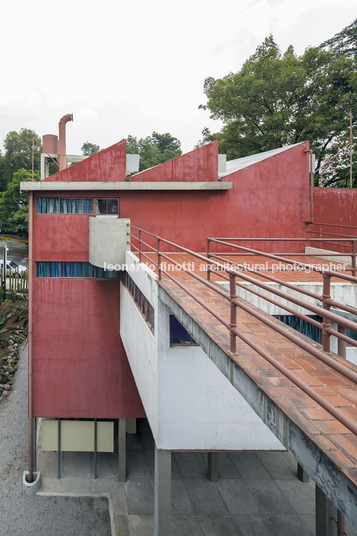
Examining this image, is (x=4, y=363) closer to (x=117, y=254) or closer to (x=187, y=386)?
(x=117, y=254)

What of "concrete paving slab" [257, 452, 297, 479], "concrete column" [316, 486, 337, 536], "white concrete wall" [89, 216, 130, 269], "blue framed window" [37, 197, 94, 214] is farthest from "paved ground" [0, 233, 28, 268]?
"concrete column" [316, 486, 337, 536]

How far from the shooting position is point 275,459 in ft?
44.8

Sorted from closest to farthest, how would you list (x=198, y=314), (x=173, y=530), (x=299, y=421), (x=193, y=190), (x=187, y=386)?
(x=299, y=421)
(x=198, y=314)
(x=187, y=386)
(x=173, y=530)
(x=193, y=190)

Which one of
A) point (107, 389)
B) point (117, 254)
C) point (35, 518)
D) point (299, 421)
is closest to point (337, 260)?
point (117, 254)

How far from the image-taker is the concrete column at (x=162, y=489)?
6.86 m

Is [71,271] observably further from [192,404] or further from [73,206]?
[192,404]

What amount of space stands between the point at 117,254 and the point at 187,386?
187 inches

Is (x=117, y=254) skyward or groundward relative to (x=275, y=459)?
skyward

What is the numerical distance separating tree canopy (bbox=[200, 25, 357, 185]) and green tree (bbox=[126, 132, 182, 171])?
2352 centimetres

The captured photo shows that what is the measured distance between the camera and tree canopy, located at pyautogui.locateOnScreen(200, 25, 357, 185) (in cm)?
2331

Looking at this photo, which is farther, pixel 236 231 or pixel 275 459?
pixel 275 459

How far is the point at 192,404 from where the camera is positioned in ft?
23.0

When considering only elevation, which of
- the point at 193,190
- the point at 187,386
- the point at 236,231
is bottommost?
the point at 187,386

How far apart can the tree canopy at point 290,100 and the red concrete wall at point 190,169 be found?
547 inches
